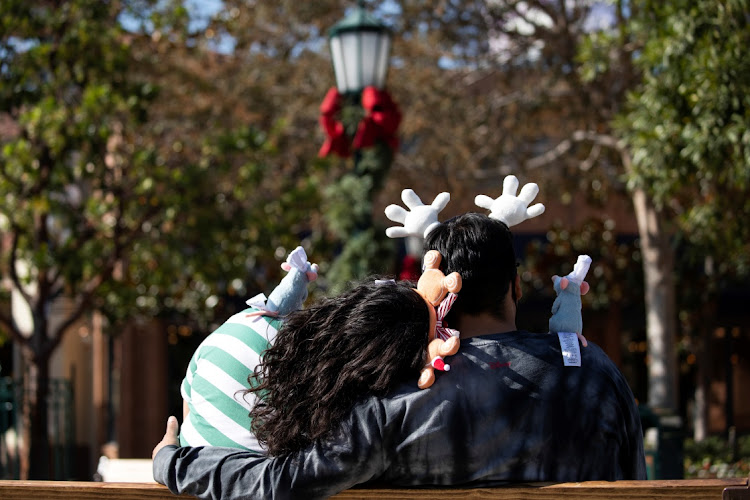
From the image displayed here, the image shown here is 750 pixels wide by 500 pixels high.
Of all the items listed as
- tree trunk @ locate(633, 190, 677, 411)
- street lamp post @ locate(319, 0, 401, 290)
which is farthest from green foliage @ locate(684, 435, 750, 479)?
street lamp post @ locate(319, 0, 401, 290)

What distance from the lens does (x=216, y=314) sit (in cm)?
1385

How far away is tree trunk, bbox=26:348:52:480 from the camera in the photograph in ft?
28.4

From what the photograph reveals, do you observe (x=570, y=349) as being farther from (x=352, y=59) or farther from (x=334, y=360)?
(x=352, y=59)

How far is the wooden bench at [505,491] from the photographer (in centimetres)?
196

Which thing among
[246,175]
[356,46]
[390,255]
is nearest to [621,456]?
[390,255]

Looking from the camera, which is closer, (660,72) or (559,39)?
(660,72)

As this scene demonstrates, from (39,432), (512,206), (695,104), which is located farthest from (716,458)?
(512,206)

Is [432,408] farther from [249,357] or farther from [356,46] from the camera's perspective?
[356,46]

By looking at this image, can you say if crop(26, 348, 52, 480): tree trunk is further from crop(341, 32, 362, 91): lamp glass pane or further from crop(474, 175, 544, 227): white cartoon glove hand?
crop(474, 175, 544, 227): white cartoon glove hand

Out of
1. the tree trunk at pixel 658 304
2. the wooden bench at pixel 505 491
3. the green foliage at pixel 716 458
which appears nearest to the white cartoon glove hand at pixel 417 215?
the wooden bench at pixel 505 491

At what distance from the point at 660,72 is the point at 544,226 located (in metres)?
8.05

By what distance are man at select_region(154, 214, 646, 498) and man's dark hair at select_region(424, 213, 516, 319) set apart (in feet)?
0.34

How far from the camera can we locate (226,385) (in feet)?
7.73

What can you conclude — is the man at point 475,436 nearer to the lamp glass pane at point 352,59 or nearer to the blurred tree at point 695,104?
the blurred tree at point 695,104
